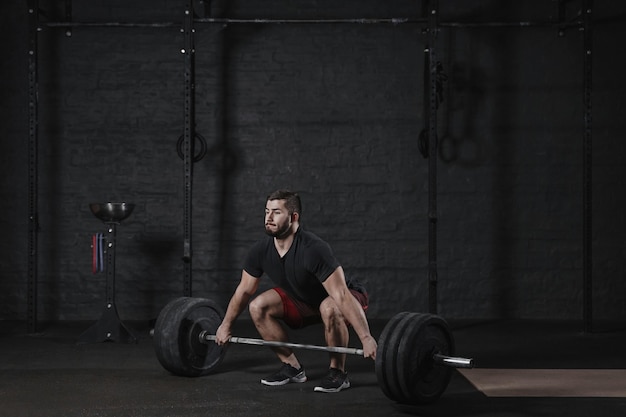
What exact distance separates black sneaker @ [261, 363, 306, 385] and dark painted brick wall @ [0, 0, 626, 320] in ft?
7.87

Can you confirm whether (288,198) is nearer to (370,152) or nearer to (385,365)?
(385,365)

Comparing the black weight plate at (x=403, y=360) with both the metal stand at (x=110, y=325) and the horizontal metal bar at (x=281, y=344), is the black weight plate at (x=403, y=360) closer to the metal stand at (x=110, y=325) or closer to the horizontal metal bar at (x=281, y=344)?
the horizontal metal bar at (x=281, y=344)

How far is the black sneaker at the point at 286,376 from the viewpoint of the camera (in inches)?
155

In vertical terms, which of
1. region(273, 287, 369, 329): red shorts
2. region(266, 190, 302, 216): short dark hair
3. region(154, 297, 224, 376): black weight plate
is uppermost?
region(266, 190, 302, 216): short dark hair

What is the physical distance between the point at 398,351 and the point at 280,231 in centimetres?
Result: 77

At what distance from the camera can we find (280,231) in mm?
3738

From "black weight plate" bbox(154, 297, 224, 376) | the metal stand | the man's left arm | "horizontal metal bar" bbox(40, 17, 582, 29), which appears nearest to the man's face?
the man's left arm

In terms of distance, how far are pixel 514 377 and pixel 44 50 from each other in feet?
13.6

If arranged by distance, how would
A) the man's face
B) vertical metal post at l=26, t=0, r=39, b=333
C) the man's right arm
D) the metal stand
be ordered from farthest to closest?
1. vertical metal post at l=26, t=0, r=39, b=333
2. the metal stand
3. the man's right arm
4. the man's face

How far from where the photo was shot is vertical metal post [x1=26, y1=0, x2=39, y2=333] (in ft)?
18.2

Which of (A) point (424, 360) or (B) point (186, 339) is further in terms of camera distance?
(B) point (186, 339)

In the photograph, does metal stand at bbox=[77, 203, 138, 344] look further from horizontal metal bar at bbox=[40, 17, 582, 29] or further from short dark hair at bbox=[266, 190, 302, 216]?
short dark hair at bbox=[266, 190, 302, 216]

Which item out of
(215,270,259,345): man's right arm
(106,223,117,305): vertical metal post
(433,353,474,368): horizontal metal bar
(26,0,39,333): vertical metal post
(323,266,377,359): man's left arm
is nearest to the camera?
(433,353,474,368): horizontal metal bar

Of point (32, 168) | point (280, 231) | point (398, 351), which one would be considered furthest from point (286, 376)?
point (32, 168)
